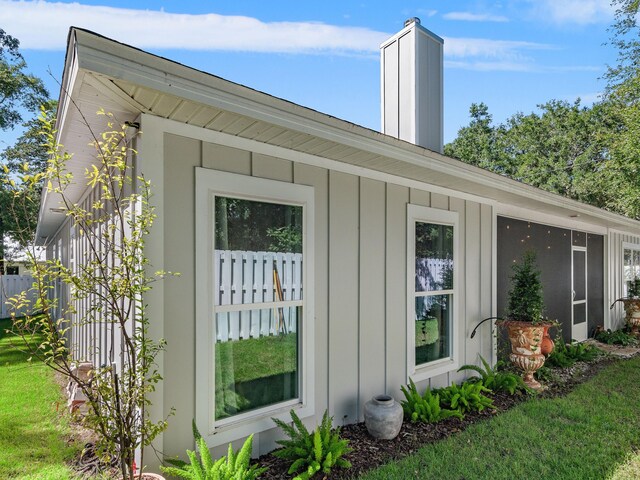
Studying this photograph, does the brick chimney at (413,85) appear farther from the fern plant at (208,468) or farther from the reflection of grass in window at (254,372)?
the fern plant at (208,468)

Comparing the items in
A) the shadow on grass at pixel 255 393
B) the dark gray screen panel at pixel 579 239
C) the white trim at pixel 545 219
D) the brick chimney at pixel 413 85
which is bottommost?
the shadow on grass at pixel 255 393

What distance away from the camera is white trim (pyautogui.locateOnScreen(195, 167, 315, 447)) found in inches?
101

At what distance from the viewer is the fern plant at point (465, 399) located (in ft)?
12.9

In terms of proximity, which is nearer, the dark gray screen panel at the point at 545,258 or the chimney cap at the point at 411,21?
the chimney cap at the point at 411,21

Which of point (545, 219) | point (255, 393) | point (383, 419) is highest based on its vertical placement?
point (545, 219)

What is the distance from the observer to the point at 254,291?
289cm

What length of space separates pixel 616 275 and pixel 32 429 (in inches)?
441

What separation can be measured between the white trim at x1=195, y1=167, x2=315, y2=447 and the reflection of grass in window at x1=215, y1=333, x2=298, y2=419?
0.06 metres

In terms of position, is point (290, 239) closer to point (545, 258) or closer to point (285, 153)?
point (285, 153)

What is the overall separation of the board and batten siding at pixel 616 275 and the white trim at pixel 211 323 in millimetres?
8601

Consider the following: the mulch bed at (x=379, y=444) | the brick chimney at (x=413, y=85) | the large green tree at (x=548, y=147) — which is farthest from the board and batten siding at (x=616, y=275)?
the large green tree at (x=548, y=147)

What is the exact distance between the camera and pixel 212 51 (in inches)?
211

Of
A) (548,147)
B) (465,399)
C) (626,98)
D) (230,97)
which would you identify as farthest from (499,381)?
(548,147)

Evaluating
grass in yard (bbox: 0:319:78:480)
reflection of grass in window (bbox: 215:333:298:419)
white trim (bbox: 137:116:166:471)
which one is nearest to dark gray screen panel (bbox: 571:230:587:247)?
reflection of grass in window (bbox: 215:333:298:419)
